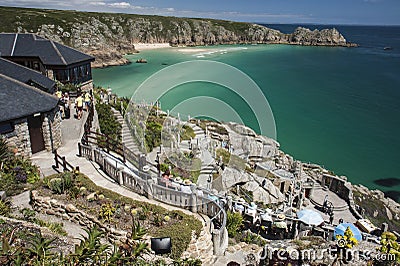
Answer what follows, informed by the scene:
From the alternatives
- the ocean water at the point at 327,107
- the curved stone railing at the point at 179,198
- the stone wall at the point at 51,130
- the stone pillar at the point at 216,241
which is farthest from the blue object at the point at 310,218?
the ocean water at the point at 327,107

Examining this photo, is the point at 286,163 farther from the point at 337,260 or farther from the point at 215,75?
the point at 337,260

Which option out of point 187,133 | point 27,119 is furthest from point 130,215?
point 187,133

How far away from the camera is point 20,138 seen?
14.7m

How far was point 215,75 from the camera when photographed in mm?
29469

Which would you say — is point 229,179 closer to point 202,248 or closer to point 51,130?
point 202,248

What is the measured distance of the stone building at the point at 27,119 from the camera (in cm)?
1412

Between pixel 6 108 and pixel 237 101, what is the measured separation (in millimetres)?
41492

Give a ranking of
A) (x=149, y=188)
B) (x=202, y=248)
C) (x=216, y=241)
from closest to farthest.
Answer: (x=202, y=248)
(x=216, y=241)
(x=149, y=188)

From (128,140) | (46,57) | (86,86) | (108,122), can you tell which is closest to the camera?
(128,140)

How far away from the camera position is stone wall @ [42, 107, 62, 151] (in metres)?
16.0

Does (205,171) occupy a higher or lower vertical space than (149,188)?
lower

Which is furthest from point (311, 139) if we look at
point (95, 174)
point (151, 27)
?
point (151, 27)

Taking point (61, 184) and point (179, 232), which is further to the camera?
point (61, 184)

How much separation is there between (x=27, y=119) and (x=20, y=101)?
0.93m
